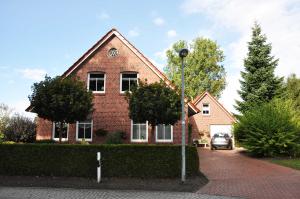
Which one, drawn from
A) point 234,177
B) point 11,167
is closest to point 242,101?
point 234,177

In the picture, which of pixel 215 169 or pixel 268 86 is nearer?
pixel 215 169

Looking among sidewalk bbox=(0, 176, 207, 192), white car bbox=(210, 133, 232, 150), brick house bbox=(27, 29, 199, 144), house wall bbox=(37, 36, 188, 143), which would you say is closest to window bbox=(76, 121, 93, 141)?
brick house bbox=(27, 29, 199, 144)

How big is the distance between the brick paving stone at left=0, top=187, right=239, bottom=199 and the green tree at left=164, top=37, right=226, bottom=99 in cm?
4036

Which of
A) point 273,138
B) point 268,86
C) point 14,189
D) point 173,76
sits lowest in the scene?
point 14,189

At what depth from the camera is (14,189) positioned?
11.9 meters

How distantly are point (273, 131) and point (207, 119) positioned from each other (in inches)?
690

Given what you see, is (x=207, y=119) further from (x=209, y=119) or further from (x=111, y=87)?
(x=111, y=87)

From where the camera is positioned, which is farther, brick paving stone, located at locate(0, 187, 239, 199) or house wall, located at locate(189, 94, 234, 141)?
house wall, located at locate(189, 94, 234, 141)

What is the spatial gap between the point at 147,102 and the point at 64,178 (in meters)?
5.76

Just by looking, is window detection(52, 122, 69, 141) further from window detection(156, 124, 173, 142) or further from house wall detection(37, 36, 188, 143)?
window detection(156, 124, 173, 142)

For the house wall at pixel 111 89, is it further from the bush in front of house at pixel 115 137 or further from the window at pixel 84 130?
the bush in front of house at pixel 115 137

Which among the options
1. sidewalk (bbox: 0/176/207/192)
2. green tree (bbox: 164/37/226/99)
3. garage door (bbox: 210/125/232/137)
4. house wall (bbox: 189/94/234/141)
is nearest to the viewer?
sidewalk (bbox: 0/176/207/192)

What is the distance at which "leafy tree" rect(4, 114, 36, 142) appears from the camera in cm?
2377

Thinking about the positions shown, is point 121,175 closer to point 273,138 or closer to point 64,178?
point 64,178
